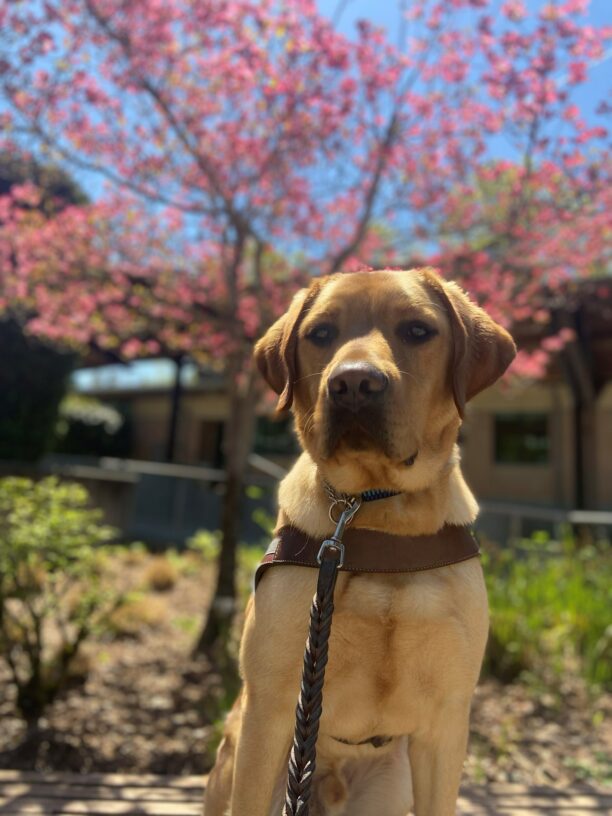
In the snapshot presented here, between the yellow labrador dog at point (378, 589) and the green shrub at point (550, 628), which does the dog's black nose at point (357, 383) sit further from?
the green shrub at point (550, 628)

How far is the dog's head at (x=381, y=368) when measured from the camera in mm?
1636

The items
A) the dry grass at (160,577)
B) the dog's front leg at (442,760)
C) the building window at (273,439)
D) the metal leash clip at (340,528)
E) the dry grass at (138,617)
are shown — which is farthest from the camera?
the building window at (273,439)

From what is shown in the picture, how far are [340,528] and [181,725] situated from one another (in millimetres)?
2885

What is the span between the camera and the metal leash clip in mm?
1580

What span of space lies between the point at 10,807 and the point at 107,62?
532cm

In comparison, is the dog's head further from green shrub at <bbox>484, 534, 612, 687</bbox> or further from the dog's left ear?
green shrub at <bbox>484, 534, 612, 687</bbox>

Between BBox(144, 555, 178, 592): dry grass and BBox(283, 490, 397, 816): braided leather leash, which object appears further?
BBox(144, 555, 178, 592): dry grass

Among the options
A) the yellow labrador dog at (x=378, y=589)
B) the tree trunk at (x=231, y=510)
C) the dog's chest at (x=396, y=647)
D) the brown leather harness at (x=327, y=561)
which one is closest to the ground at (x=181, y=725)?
the tree trunk at (x=231, y=510)

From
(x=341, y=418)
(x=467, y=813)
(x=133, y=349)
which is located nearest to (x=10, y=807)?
(x=467, y=813)

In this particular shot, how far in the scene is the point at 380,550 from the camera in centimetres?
169

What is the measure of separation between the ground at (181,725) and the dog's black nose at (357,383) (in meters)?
2.49

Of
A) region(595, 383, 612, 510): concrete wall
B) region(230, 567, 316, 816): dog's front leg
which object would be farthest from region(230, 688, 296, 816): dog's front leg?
region(595, 383, 612, 510): concrete wall

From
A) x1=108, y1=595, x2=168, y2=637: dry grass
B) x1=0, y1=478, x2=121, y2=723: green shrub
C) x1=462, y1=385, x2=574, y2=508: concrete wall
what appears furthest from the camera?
x1=462, y1=385, x2=574, y2=508: concrete wall

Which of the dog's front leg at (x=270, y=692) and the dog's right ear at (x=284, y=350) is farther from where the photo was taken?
the dog's right ear at (x=284, y=350)
